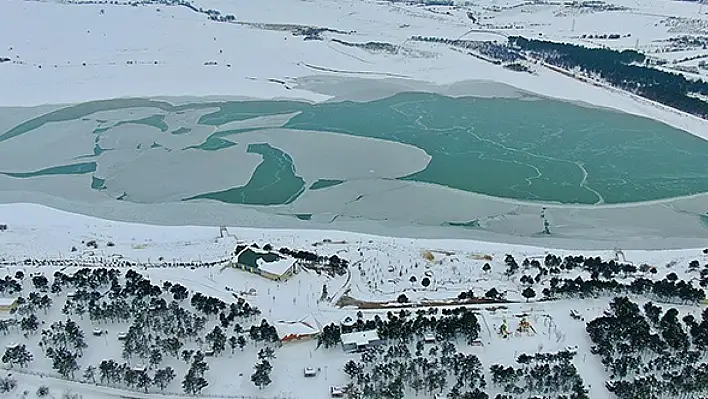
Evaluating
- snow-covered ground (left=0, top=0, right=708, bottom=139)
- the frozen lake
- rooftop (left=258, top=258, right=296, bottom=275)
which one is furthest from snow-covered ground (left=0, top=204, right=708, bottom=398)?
snow-covered ground (left=0, top=0, right=708, bottom=139)

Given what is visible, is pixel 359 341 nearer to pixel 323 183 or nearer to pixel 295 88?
pixel 323 183

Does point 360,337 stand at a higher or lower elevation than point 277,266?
lower

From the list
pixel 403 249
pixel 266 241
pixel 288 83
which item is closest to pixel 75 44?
pixel 288 83

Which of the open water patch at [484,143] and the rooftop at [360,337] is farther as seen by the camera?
the open water patch at [484,143]

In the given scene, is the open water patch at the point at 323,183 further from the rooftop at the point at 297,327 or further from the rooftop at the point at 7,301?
the rooftop at the point at 7,301

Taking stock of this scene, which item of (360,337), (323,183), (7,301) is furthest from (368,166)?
(7,301)

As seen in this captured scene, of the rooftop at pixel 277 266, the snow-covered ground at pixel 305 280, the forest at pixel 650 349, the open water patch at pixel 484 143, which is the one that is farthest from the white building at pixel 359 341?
the open water patch at pixel 484 143

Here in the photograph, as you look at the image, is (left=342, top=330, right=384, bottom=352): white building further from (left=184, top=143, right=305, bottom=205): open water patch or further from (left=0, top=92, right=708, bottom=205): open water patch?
(left=0, top=92, right=708, bottom=205): open water patch
